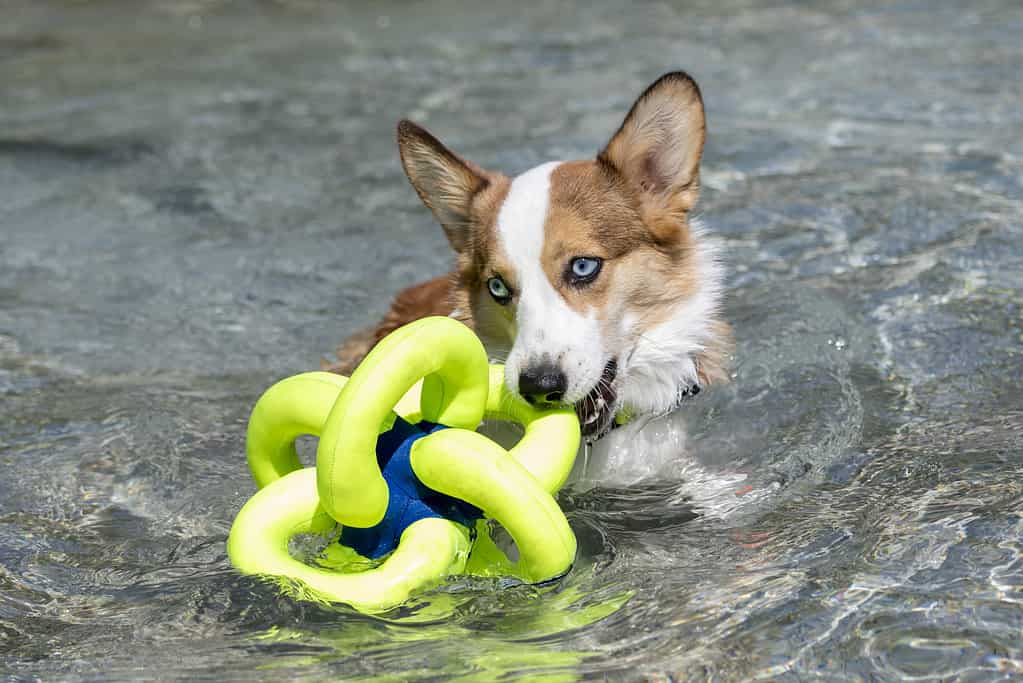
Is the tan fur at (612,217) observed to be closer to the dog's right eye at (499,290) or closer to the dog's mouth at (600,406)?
the dog's right eye at (499,290)

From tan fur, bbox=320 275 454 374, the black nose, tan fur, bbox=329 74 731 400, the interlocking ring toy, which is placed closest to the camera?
the interlocking ring toy

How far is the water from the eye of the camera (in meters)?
2.74

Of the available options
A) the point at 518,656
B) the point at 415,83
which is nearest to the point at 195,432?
the point at 518,656

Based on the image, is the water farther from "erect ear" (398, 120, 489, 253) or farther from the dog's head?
"erect ear" (398, 120, 489, 253)

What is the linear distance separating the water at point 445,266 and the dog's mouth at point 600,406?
0.20m

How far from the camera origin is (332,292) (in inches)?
218

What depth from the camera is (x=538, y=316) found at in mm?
3289

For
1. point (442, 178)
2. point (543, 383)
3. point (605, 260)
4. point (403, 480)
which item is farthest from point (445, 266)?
point (403, 480)

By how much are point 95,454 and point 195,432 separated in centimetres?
32

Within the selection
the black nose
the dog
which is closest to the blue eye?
the dog

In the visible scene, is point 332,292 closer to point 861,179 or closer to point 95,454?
point 95,454

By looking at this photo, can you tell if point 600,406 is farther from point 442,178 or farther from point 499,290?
point 442,178

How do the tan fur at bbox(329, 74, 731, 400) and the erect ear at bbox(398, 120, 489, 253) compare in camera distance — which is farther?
the erect ear at bbox(398, 120, 489, 253)

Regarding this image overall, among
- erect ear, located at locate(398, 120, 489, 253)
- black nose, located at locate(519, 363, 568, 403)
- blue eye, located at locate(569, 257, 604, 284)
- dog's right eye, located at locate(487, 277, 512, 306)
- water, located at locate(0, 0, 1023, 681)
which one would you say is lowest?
water, located at locate(0, 0, 1023, 681)
